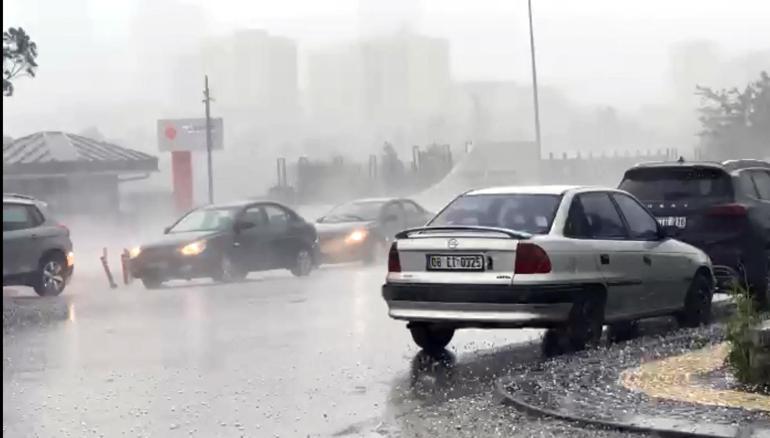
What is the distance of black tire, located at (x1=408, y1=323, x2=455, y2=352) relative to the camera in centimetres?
1028

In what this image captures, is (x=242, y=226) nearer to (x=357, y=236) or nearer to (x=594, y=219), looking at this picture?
(x=357, y=236)

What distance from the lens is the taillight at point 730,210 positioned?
12.6 meters

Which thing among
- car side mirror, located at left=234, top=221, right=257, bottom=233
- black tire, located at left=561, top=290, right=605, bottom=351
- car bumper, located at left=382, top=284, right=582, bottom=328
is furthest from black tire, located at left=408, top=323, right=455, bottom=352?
car side mirror, located at left=234, top=221, right=257, bottom=233

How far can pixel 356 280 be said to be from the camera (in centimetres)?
1997

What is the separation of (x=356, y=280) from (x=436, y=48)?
25320mm

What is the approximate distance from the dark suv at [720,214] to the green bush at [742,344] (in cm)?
457

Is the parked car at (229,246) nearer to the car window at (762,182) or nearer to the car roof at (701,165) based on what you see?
the car roof at (701,165)

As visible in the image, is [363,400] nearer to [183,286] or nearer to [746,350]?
[746,350]

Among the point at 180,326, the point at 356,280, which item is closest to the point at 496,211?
the point at 180,326

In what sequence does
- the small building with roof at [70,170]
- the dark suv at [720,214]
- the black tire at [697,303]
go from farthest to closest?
1. the small building with roof at [70,170]
2. the dark suv at [720,214]
3. the black tire at [697,303]

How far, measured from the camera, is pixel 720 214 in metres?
12.7

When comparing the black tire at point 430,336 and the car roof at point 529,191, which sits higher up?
the car roof at point 529,191

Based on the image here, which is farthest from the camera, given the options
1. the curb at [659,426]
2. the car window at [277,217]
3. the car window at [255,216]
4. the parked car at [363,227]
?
the parked car at [363,227]

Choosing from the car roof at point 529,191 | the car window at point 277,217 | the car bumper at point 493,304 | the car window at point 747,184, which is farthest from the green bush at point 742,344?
the car window at point 277,217
